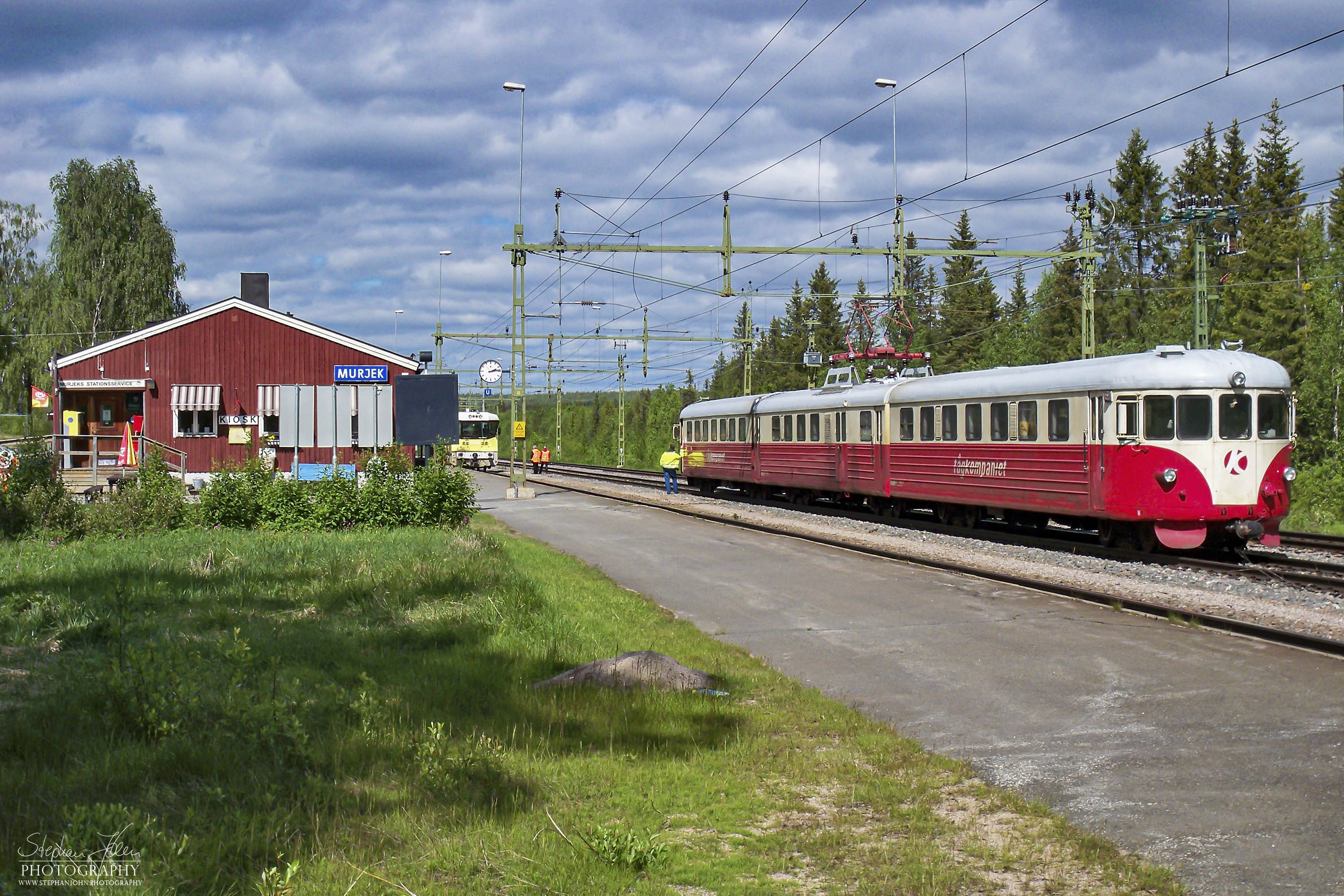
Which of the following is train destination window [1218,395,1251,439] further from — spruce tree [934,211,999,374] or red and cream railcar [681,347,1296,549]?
spruce tree [934,211,999,374]

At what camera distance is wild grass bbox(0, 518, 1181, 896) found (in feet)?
15.5

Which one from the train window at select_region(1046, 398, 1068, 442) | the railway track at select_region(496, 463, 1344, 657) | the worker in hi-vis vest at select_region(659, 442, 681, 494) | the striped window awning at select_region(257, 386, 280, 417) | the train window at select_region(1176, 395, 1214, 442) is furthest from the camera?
the worker in hi-vis vest at select_region(659, 442, 681, 494)

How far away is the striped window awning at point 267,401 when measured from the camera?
3538 centimetres

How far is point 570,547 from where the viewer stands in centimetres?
2062

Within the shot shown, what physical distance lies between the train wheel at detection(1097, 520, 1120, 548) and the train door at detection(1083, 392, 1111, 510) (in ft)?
2.75

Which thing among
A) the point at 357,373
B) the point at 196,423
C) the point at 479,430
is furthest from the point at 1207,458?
the point at 479,430

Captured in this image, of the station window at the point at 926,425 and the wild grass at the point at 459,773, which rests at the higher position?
the station window at the point at 926,425

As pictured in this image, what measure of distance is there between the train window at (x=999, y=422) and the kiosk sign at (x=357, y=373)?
2193 centimetres

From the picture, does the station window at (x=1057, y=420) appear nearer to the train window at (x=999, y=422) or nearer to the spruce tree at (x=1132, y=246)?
the train window at (x=999, y=422)

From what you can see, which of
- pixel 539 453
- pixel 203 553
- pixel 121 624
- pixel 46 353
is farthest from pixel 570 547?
pixel 46 353

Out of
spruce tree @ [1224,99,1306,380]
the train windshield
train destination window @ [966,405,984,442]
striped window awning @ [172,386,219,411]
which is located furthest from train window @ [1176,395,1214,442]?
the train windshield

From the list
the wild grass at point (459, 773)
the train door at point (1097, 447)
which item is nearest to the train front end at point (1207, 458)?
the train door at point (1097, 447)

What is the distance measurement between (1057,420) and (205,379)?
26.6 metres

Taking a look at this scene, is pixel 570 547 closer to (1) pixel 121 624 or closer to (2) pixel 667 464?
(1) pixel 121 624
